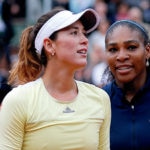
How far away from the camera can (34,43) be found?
4102mm

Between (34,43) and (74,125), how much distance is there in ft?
1.95

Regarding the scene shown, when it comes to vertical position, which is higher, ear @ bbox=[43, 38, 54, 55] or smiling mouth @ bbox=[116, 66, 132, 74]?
ear @ bbox=[43, 38, 54, 55]

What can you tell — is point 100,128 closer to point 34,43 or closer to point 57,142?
point 57,142

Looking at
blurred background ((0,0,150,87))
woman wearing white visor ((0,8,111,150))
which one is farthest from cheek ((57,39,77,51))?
blurred background ((0,0,150,87))

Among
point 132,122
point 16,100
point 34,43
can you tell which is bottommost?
point 132,122

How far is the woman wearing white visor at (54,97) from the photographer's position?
3783mm

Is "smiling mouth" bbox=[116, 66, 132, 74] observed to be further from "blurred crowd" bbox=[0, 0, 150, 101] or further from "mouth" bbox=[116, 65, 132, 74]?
"blurred crowd" bbox=[0, 0, 150, 101]

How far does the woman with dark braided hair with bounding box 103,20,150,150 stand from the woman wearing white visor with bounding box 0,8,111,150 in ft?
1.31

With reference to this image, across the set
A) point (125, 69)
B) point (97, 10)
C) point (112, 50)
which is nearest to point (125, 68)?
point (125, 69)

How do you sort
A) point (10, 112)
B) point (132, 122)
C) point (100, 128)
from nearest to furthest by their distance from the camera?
point (10, 112) < point (100, 128) < point (132, 122)

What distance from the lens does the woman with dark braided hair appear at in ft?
14.7

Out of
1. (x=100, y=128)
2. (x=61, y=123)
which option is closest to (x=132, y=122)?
(x=100, y=128)

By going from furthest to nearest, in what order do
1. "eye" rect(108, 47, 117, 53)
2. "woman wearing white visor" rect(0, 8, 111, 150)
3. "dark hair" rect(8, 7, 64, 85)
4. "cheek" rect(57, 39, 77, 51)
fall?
"eye" rect(108, 47, 117, 53), "dark hair" rect(8, 7, 64, 85), "cheek" rect(57, 39, 77, 51), "woman wearing white visor" rect(0, 8, 111, 150)

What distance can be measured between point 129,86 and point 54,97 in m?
0.87
